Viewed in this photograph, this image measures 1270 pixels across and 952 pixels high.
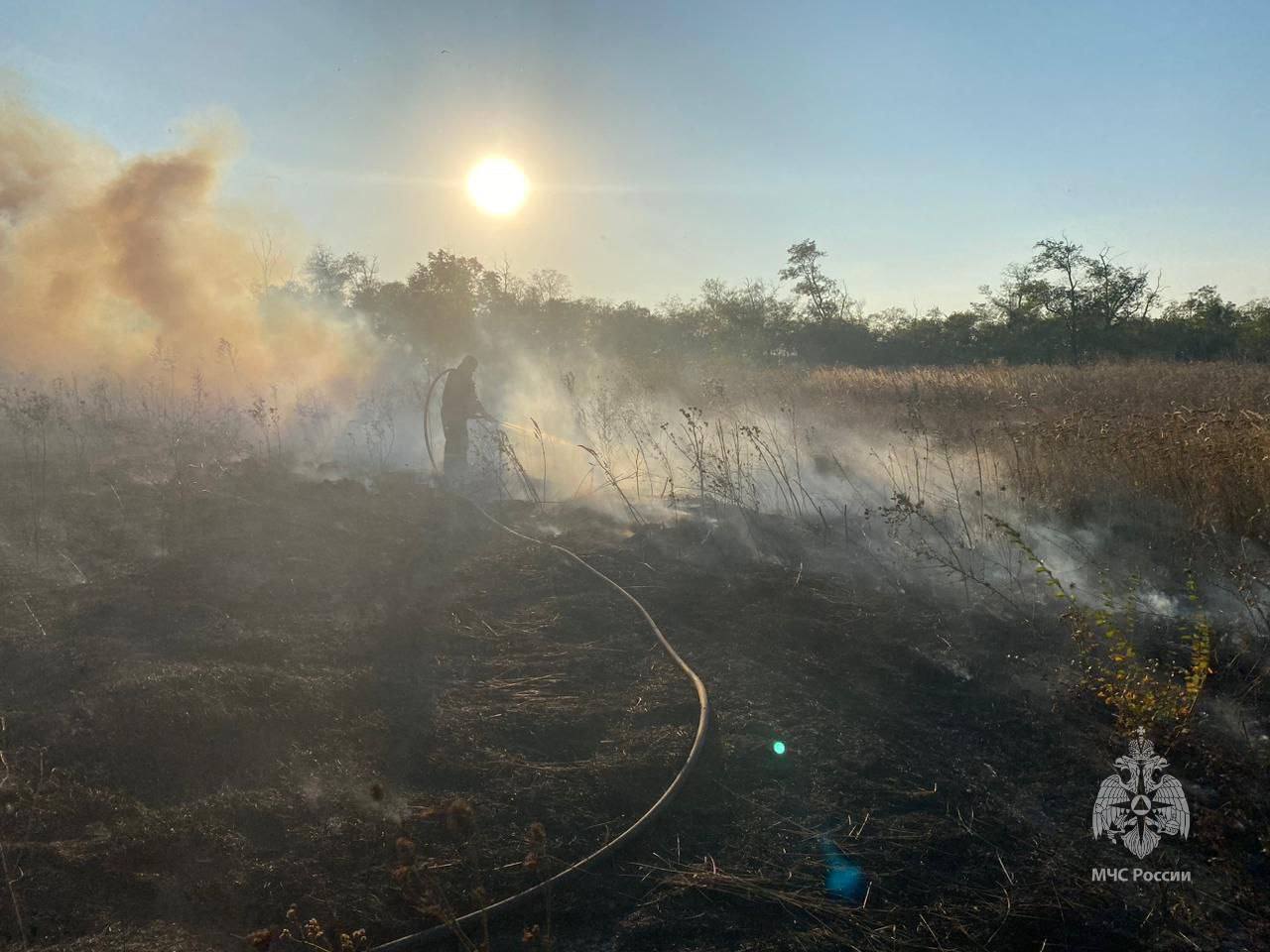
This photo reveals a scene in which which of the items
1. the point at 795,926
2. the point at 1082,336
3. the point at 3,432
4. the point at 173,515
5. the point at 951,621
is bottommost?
the point at 795,926

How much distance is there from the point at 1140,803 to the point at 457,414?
885cm

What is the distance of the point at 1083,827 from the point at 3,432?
1153 centimetres

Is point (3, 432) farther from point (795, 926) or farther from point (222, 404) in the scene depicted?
point (795, 926)

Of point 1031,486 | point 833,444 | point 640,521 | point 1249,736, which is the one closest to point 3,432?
point 640,521

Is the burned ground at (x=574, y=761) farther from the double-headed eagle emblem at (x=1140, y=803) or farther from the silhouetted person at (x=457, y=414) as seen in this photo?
the silhouetted person at (x=457, y=414)

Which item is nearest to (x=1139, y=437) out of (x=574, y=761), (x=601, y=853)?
(x=574, y=761)

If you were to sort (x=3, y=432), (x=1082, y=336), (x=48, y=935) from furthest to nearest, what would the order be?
(x=1082, y=336) → (x=3, y=432) → (x=48, y=935)

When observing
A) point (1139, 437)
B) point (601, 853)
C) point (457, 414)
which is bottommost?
point (601, 853)

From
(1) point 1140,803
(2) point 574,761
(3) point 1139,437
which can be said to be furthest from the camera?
(3) point 1139,437

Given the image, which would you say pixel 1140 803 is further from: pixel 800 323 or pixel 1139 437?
pixel 800 323

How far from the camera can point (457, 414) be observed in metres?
10.8

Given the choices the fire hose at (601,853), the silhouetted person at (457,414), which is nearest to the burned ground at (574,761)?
the fire hose at (601,853)

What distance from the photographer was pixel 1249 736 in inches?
156

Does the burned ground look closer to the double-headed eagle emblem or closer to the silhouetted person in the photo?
the double-headed eagle emblem
